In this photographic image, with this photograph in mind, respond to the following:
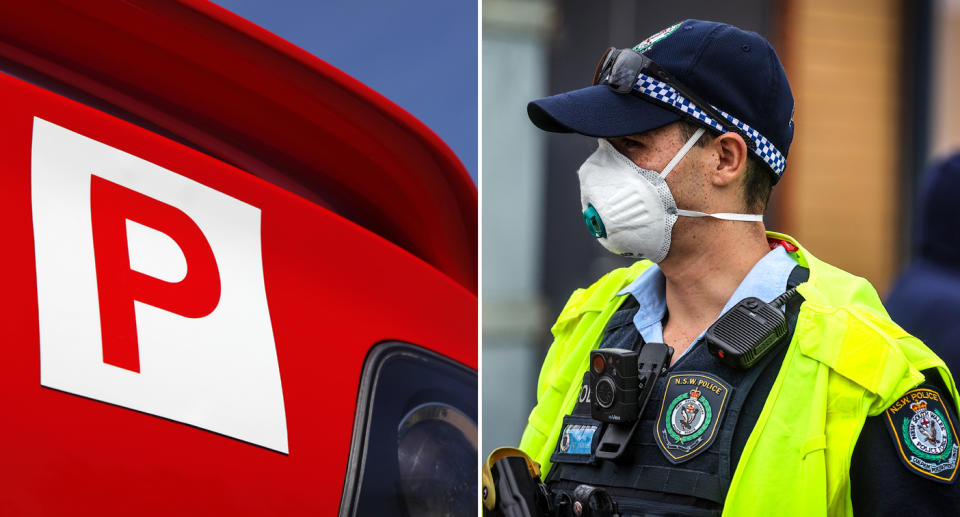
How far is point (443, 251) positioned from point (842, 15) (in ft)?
16.3

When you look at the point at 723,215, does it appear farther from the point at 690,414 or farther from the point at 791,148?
the point at 791,148

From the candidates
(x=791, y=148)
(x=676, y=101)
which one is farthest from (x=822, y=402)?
(x=791, y=148)

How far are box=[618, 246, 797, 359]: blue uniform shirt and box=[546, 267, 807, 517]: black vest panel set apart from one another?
0.10 ft

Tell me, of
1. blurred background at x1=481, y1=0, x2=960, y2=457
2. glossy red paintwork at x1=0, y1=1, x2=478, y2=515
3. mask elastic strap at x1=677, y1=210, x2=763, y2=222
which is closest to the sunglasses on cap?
mask elastic strap at x1=677, y1=210, x2=763, y2=222

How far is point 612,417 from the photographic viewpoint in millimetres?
1626

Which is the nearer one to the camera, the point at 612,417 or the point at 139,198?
the point at 139,198

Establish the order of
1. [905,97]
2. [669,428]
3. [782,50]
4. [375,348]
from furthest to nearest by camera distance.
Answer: [905,97] < [782,50] < [669,428] < [375,348]

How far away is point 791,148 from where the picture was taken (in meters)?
5.86

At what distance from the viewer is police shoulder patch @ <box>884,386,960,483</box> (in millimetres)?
1432

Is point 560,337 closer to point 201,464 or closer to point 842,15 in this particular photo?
point 201,464

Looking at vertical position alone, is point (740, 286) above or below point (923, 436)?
above

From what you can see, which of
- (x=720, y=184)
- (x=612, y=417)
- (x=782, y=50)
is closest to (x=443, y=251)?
(x=612, y=417)

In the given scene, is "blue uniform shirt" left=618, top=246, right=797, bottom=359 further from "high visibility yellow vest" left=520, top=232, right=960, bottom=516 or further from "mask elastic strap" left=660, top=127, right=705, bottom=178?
"mask elastic strap" left=660, top=127, right=705, bottom=178

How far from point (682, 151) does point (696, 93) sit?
100mm
